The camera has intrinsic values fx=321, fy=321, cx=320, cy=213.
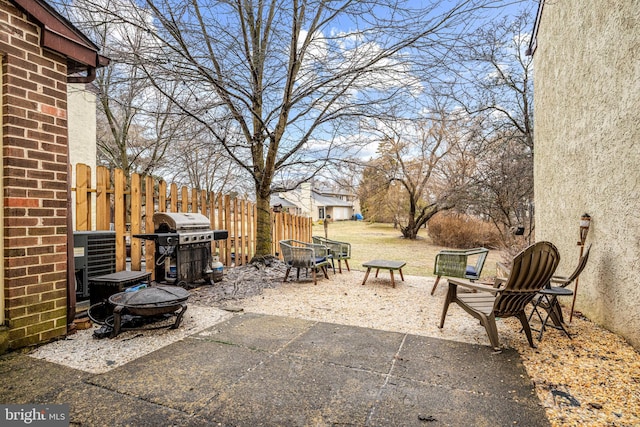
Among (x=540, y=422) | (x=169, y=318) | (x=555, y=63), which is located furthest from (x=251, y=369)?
(x=555, y=63)

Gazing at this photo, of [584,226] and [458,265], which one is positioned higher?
[584,226]

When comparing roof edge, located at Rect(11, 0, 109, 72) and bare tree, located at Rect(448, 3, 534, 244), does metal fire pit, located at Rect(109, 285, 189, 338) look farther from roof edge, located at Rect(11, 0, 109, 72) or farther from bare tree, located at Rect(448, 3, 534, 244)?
bare tree, located at Rect(448, 3, 534, 244)

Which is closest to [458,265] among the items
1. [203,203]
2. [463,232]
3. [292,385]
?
[292,385]

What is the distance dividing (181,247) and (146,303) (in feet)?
6.49

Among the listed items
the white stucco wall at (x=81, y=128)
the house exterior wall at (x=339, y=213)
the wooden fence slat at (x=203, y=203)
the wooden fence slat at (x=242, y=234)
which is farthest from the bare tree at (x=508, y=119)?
the house exterior wall at (x=339, y=213)

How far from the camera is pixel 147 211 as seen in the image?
539 cm

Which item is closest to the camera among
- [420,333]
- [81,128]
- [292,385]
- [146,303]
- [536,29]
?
[292,385]

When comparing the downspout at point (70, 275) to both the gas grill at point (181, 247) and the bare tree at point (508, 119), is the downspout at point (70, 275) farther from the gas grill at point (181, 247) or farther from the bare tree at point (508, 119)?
the bare tree at point (508, 119)

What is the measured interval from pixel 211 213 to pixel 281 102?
271 centimetres

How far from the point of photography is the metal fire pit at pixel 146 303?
327 centimetres

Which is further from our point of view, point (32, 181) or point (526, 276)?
point (526, 276)

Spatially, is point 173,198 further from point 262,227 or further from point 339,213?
point 339,213

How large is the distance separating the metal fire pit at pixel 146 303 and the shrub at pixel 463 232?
13.6 m

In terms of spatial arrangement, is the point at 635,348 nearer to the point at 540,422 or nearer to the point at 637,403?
the point at 637,403
